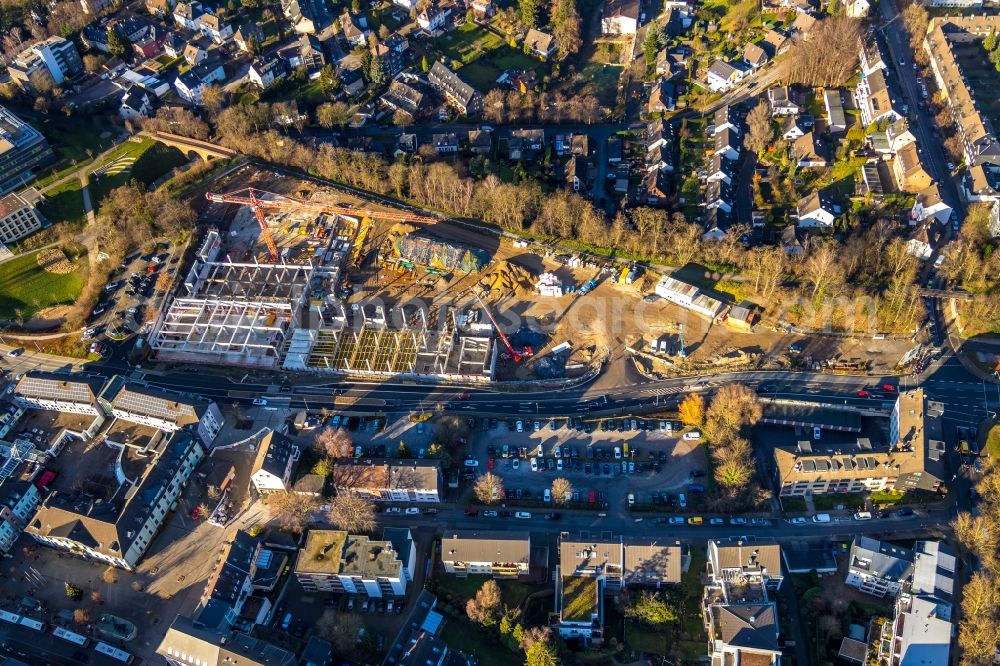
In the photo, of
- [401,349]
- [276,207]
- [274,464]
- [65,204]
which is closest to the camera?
[274,464]

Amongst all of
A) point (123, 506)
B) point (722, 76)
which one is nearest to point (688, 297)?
point (722, 76)

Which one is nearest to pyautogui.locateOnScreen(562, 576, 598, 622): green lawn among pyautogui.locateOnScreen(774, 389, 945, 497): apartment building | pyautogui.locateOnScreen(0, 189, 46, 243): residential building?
pyautogui.locateOnScreen(774, 389, 945, 497): apartment building

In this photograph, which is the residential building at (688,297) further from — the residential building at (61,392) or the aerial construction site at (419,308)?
the residential building at (61,392)

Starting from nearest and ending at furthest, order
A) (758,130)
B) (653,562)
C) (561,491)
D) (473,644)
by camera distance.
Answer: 1. (473,644)
2. (653,562)
3. (561,491)
4. (758,130)

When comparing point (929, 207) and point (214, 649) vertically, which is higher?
point (929, 207)

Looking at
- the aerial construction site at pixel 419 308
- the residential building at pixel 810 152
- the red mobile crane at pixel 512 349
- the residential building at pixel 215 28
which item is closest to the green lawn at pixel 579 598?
the aerial construction site at pixel 419 308

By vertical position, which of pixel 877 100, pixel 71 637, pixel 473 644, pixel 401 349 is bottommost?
pixel 71 637

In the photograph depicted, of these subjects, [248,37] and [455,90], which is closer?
[455,90]

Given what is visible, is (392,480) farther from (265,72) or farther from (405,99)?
(265,72)
